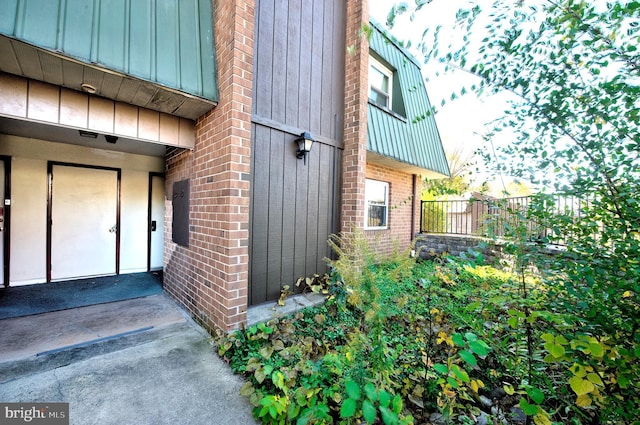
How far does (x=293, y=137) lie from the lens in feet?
11.5

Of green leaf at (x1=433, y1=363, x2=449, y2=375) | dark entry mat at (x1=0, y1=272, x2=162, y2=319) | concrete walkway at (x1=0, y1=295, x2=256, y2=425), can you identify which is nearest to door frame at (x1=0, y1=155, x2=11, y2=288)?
dark entry mat at (x1=0, y1=272, x2=162, y2=319)

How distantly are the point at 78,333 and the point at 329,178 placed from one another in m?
3.58

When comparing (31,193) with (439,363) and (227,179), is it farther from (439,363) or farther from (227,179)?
(439,363)

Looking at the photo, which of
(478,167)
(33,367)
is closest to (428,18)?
(478,167)

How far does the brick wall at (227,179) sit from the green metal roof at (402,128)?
3.01m

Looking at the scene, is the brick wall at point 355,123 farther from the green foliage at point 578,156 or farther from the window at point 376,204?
the green foliage at point 578,156

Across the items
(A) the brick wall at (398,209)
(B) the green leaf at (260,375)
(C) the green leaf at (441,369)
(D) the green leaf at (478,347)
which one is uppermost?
(A) the brick wall at (398,209)

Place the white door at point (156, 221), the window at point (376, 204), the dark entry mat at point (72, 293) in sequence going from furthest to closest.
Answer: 1. the window at point (376, 204)
2. the white door at point (156, 221)
3. the dark entry mat at point (72, 293)

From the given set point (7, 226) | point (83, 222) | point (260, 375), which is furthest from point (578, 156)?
point (7, 226)

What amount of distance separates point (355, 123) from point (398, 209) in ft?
12.1

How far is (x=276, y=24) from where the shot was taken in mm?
3332

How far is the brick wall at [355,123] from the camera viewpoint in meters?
4.07

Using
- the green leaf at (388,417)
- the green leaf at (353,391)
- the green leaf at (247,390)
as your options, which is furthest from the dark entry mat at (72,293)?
the green leaf at (388,417)

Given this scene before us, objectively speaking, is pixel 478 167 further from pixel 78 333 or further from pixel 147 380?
pixel 78 333
